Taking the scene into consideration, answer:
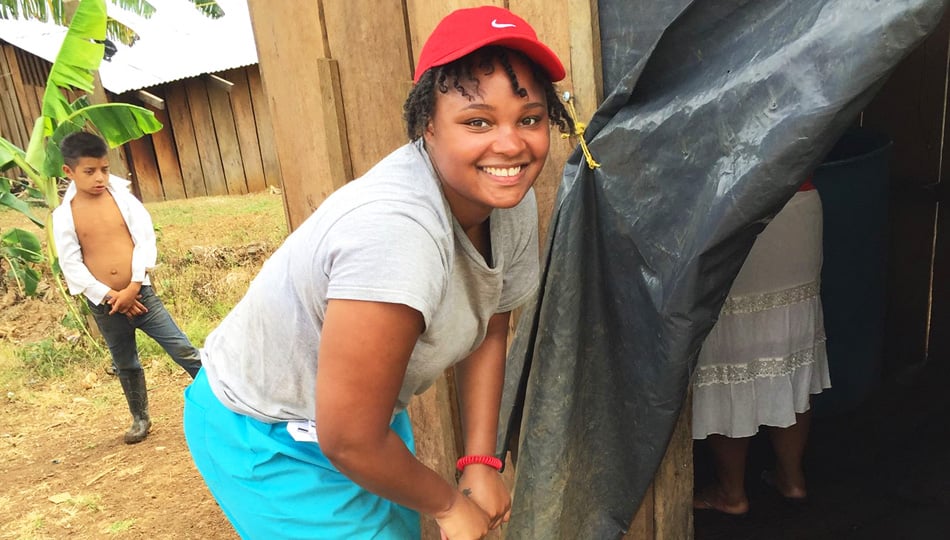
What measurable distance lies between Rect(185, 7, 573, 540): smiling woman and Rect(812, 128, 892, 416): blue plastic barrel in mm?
2057

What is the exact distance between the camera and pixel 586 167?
178 centimetres

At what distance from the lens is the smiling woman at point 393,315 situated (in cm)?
113

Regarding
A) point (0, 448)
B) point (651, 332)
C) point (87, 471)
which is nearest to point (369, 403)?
point (651, 332)

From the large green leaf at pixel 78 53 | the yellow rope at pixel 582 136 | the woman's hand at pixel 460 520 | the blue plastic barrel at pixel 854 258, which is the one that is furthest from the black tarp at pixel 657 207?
the large green leaf at pixel 78 53

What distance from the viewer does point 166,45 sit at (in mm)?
12375

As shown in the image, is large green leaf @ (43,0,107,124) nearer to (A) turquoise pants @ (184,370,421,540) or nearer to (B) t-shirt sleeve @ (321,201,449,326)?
(A) turquoise pants @ (184,370,421,540)

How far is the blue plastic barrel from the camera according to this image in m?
3.10

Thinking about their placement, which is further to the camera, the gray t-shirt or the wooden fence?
the wooden fence

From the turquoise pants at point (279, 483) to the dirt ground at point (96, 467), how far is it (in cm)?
246

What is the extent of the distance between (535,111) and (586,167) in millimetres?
540

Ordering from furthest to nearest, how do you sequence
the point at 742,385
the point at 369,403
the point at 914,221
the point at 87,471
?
1. the point at 87,471
2. the point at 914,221
3. the point at 742,385
4. the point at 369,403

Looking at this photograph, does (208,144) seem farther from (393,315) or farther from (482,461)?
(393,315)

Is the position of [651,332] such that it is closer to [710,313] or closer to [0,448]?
[710,313]

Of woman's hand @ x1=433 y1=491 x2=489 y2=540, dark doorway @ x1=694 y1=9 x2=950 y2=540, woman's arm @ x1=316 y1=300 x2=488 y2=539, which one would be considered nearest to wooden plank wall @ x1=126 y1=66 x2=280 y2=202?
dark doorway @ x1=694 y1=9 x2=950 y2=540
